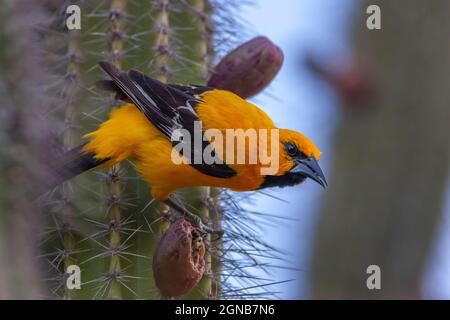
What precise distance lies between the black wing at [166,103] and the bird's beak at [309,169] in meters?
0.38

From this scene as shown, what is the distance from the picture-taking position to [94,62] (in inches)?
169

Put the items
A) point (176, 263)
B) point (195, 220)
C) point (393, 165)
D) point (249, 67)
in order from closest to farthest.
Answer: point (176, 263) → point (195, 220) → point (249, 67) → point (393, 165)

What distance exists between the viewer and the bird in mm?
4262

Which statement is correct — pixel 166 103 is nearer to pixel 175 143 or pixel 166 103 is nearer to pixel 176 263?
pixel 175 143

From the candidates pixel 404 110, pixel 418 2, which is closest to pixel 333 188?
pixel 404 110

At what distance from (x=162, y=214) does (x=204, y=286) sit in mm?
488

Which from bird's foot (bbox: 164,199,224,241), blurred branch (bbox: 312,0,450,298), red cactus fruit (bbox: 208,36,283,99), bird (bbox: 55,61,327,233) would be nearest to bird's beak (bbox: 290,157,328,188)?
bird (bbox: 55,61,327,233)

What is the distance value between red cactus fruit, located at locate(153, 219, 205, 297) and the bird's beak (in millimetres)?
1150

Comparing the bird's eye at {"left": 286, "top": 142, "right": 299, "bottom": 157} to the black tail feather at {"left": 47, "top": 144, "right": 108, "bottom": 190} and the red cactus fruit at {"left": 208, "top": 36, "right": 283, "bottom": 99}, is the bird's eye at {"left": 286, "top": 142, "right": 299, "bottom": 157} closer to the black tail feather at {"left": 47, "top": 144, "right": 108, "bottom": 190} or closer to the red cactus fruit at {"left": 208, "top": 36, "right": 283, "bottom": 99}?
the red cactus fruit at {"left": 208, "top": 36, "right": 283, "bottom": 99}

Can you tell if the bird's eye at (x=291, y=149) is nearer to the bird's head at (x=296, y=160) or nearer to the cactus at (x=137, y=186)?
the bird's head at (x=296, y=160)

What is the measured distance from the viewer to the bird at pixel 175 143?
4.26m

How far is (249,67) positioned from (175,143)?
63 centimetres

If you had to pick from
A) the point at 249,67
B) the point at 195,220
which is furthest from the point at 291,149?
the point at 195,220

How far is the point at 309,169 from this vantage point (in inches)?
179
